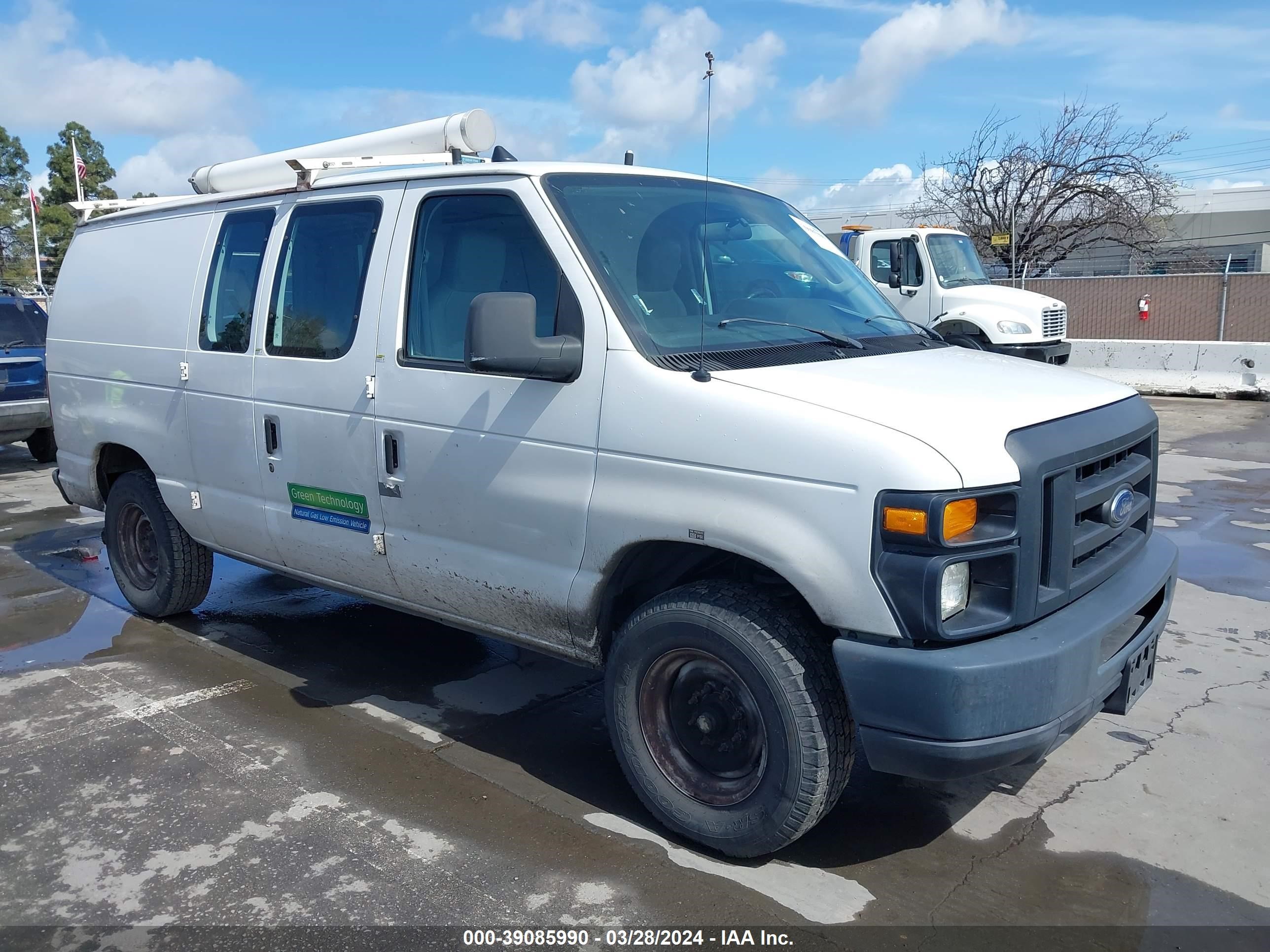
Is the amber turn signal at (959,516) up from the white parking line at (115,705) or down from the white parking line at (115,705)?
up

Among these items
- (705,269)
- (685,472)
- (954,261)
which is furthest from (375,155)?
(954,261)

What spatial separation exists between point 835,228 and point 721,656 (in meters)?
38.7

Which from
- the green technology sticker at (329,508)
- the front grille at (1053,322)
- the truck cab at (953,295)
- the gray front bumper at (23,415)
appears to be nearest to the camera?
the green technology sticker at (329,508)

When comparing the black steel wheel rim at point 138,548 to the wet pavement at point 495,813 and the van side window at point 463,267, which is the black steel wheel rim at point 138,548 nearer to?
the wet pavement at point 495,813

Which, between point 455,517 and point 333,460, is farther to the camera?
point 333,460

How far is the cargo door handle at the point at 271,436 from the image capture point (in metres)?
4.60

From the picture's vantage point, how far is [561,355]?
11.3ft

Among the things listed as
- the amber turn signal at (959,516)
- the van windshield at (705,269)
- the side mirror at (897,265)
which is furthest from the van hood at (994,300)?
the amber turn signal at (959,516)

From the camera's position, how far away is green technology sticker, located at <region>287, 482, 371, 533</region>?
14.0 feet

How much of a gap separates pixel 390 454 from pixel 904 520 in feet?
7.08

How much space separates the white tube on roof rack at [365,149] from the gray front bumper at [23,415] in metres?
6.11

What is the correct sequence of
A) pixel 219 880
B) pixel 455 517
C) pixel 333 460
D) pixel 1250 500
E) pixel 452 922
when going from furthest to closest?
pixel 1250 500 → pixel 333 460 → pixel 455 517 → pixel 219 880 → pixel 452 922

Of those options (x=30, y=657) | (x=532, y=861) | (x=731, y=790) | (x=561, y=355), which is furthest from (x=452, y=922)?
(x=30, y=657)

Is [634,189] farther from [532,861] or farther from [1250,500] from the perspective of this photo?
[1250,500]
